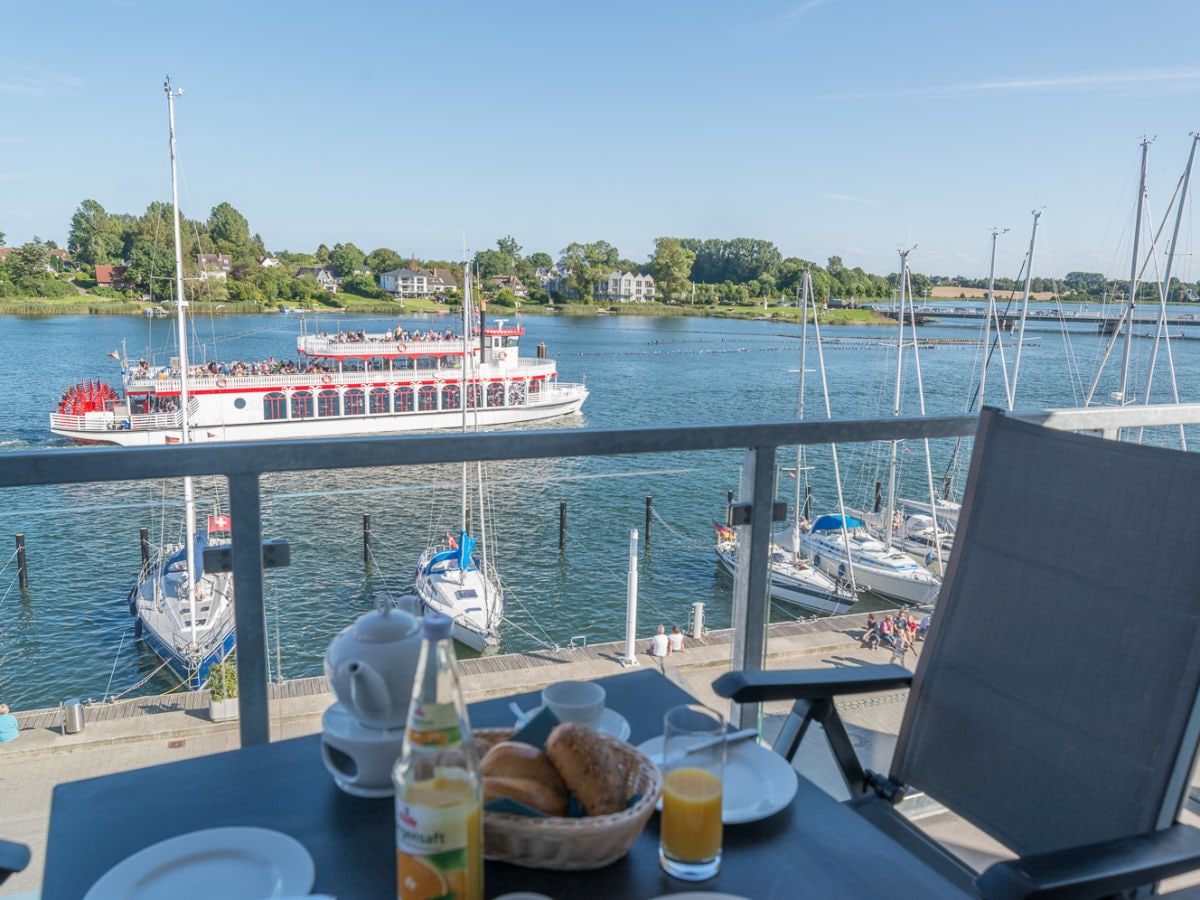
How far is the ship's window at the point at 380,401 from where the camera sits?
77.7 ft

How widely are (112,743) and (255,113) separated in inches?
2030

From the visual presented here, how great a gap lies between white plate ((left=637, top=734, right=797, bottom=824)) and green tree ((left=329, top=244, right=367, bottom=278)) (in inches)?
2527

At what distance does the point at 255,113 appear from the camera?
1816 inches

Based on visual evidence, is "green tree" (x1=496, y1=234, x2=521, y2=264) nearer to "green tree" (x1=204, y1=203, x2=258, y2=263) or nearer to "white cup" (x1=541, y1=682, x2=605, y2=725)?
"green tree" (x1=204, y1=203, x2=258, y2=263)

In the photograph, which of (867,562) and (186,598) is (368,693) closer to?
(186,598)

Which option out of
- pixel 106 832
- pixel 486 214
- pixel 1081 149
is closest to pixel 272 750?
pixel 106 832

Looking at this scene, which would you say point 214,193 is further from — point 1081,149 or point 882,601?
point 882,601

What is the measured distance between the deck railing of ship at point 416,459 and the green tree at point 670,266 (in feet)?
222

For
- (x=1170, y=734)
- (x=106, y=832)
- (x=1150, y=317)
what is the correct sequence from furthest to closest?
(x=1150, y=317)
(x=1170, y=734)
(x=106, y=832)

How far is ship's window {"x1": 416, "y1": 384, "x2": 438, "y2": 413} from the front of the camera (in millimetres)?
24422

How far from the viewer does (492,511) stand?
531 inches

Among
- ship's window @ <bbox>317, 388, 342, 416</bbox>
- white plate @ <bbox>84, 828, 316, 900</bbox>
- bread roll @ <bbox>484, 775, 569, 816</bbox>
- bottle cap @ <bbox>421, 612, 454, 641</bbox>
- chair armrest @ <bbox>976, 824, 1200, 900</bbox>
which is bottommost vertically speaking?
ship's window @ <bbox>317, 388, 342, 416</bbox>

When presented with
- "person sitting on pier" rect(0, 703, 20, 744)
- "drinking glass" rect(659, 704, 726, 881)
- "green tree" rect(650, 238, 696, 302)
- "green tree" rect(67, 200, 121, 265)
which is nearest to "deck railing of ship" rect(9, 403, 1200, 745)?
"drinking glass" rect(659, 704, 726, 881)

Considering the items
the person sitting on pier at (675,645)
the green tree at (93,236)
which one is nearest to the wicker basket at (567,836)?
the person sitting on pier at (675,645)
